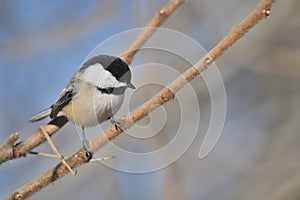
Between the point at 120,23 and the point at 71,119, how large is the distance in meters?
0.87

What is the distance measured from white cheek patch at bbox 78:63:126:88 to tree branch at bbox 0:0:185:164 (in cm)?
7

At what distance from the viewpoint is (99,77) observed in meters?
0.85

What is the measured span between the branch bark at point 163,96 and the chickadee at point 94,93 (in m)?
0.02

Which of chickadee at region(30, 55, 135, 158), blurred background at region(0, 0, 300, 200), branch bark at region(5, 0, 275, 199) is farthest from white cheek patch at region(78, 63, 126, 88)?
blurred background at region(0, 0, 300, 200)

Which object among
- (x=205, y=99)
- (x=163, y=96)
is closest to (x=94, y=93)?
(x=163, y=96)

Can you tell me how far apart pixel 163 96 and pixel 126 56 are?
0.32 m

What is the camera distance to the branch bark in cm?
61

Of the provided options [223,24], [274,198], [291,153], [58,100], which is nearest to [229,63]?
[223,24]

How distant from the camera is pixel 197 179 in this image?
207cm

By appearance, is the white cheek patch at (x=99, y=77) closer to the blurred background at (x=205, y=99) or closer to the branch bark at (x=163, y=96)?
the branch bark at (x=163, y=96)

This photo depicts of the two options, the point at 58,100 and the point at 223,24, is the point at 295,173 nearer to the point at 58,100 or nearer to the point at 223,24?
the point at 223,24

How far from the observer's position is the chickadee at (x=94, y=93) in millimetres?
761

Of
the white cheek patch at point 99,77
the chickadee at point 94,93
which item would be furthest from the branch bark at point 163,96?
the white cheek patch at point 99,77

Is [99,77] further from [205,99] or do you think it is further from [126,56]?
[205,99]
